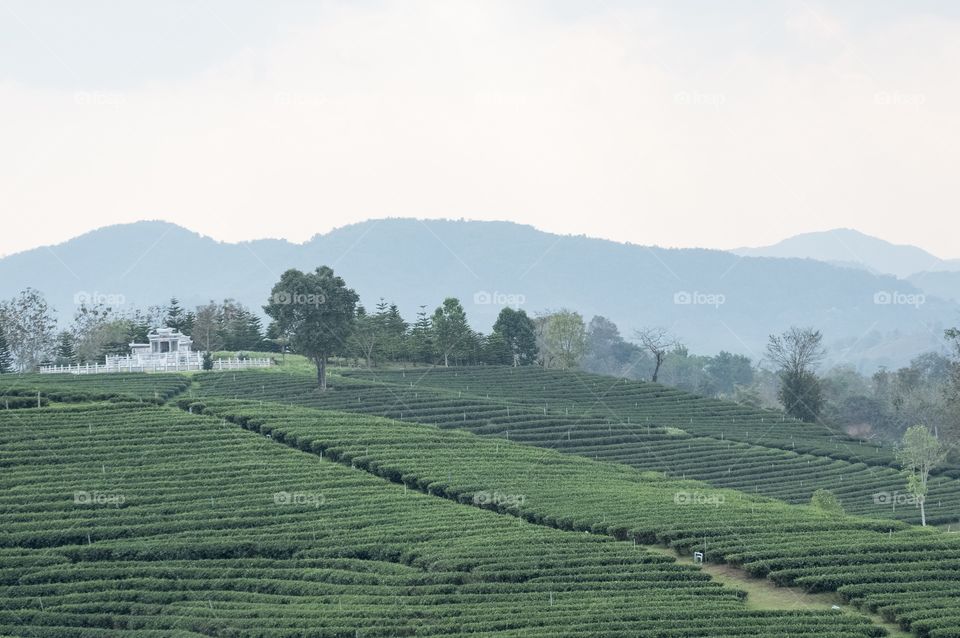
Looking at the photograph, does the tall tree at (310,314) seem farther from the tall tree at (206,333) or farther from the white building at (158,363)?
the tall tree at (206,333)

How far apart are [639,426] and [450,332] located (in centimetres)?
2604

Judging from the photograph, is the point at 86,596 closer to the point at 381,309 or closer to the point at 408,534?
the point at 408,534

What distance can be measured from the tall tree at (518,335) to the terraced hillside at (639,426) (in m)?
14.6

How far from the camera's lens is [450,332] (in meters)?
98.6

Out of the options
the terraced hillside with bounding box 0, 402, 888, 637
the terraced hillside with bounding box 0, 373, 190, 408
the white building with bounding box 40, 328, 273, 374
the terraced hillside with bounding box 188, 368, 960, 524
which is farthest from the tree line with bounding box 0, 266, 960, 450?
the terraced hillside with bounding box 0, 402, 888, 637

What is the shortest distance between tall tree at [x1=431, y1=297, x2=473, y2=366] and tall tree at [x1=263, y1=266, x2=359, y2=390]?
59.6ft

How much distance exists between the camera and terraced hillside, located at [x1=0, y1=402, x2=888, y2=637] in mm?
34281

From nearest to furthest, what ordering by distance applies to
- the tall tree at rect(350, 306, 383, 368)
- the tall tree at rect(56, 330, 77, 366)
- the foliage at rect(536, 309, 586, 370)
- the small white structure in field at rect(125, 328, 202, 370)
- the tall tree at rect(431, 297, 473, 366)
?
the small white structure in field at rect(125, 328, 202, 370), the tall tree at rect(350, 306, 383, 368), the tall tree at rect(431, 297, 473, 366), the tall tree at rect(56, 330, 77, 366), the foliage at rect(536, 309, 586, 370)

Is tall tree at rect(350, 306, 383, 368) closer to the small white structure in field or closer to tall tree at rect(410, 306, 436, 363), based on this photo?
tall tree at rect(410, 306, 436, 363)

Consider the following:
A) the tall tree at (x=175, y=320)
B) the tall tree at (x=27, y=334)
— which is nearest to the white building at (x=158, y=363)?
the tall tree at (x=175, y=320)

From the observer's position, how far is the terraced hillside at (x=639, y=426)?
67.6 metres

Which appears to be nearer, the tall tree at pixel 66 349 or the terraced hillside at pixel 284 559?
the terraced hillside at pixel 284 559

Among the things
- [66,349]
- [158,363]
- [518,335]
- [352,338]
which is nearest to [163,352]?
[158,363]

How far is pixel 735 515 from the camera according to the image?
4634 cm
